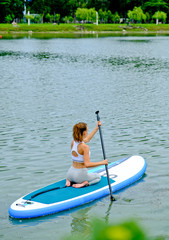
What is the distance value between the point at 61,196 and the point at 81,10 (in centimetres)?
12726

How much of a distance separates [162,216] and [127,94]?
644 inches

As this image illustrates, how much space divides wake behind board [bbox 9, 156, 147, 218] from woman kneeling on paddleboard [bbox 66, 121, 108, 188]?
16cm

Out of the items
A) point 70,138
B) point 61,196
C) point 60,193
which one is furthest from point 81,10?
point 61,196

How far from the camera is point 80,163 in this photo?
8508 millimetres

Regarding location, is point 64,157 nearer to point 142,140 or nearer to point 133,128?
point 142,140

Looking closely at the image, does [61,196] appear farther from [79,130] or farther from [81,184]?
[79,130]

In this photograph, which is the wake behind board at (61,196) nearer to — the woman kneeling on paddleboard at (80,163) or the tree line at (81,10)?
the woman kneeling on paddleboard at (80,163)

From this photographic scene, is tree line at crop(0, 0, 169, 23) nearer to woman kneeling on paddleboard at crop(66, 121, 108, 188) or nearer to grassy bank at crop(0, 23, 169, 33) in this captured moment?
grassy bank at crop(0, 23, 169, 33)

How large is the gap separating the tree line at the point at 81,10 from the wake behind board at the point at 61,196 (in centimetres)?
12105

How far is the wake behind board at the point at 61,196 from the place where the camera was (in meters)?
7.64

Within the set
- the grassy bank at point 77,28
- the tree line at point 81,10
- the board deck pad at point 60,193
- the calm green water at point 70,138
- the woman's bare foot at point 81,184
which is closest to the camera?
the calm green water at point 70,138

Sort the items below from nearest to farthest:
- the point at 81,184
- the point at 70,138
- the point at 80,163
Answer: the point at 80,163, the point at 81,184, the point at 70,138

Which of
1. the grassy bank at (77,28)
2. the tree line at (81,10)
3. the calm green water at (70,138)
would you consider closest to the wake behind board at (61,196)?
the calm green water at (70,138)

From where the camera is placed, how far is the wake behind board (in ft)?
25.1
